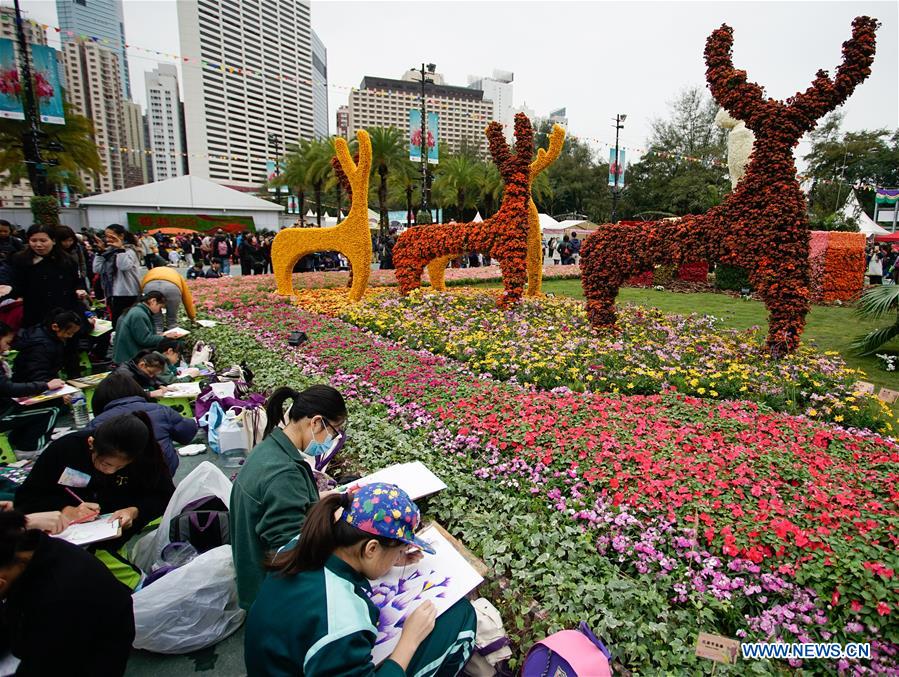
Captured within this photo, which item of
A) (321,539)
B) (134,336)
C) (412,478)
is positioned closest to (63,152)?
(134,336)

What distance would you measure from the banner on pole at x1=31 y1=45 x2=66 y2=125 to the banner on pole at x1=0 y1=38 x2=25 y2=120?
0.57 m

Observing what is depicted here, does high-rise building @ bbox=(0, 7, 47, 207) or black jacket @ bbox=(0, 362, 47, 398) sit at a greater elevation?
high-rise building @ bbox=(0, 7, 47, 207)

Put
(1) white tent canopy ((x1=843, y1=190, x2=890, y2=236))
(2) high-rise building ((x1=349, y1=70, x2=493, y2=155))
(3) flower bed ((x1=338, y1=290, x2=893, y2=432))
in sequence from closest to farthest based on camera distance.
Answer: (3) flower bed ((x1=338, y1=290, x2=893, y2=432))
(1) white tent canopy ((x1=843, y1=190, x2=890, y2=236))
(2) high-rise building ((x1=349, y1=70, x2=493, y2=155))

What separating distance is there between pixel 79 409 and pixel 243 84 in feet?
180

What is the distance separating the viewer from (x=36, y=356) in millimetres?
5387

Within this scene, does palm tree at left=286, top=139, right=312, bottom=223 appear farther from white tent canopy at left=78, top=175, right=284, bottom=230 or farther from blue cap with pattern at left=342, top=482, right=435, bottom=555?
blue cap with pattern at left=342, top=482, right=435, bottom=555

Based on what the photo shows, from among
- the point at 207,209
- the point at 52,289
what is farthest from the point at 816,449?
the point at 207,209

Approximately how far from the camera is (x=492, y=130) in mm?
10336

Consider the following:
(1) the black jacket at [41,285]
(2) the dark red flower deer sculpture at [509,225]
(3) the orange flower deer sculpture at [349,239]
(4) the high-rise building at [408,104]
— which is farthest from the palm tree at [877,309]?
(4) the high-rise building at [408,104]

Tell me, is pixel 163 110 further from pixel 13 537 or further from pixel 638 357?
pixel 13 537

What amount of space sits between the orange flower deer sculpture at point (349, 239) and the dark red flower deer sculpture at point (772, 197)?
7265 millimetres

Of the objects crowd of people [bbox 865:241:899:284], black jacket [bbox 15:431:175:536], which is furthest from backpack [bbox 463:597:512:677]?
crowd of people [bbox 865:241:899:284]

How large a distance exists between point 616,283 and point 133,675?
7.79 m

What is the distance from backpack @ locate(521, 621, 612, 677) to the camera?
217 cm
